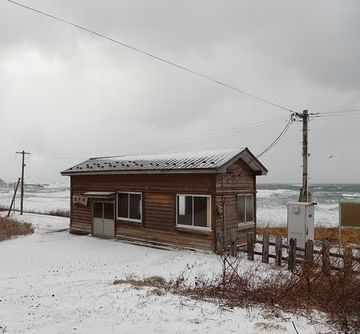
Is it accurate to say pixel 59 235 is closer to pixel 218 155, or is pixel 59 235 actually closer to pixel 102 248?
pixel 102 248

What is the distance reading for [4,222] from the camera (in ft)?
86.3

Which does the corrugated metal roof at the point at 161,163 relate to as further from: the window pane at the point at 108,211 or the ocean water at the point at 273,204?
the ocean water at the point at 273,204

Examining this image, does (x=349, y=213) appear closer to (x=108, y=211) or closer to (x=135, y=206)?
(x=135, y=206)

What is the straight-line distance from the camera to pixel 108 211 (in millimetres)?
21625

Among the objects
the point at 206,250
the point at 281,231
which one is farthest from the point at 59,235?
the point at 281,231

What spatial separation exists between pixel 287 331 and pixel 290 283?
215 cm

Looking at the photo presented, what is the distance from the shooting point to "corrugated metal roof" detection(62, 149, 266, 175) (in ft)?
57.4

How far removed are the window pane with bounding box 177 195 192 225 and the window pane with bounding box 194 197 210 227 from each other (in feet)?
1.06

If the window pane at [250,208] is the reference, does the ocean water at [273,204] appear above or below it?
below

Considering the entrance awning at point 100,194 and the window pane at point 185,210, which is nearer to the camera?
the window pane at point 185,210

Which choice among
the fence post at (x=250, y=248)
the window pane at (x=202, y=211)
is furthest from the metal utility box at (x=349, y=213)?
the window pane at (x=202, y=211)

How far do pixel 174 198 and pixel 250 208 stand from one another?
4001 mm

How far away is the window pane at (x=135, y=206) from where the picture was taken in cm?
2006

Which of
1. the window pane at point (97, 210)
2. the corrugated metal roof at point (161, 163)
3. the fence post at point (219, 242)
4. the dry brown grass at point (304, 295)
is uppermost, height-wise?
the corrugated metal roof at point (161, 163)
